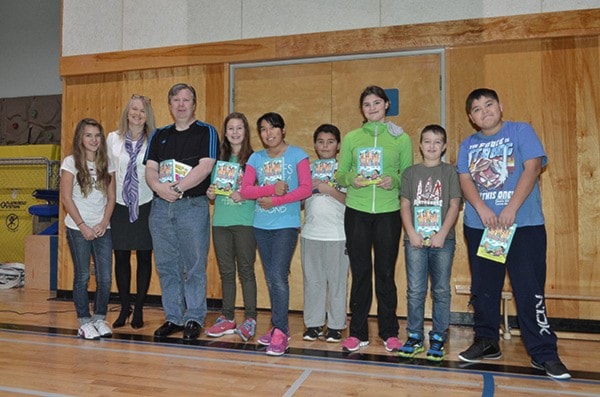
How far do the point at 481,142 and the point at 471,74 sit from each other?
1490 millimetres

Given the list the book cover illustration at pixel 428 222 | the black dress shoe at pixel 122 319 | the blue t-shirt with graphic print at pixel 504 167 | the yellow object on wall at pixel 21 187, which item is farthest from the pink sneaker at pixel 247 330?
the yellow object on wall at pixel 21 187

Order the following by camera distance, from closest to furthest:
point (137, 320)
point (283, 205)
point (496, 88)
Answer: point (283, 205) < point (137, 320) < point (496, 88)

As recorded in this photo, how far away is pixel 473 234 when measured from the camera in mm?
2836

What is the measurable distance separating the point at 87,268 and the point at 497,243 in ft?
8.52

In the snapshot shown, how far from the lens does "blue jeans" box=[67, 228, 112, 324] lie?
333 centimetres

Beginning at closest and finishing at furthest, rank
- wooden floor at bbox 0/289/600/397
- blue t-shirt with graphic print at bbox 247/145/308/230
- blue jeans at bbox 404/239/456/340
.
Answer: wooden floor at bbox 0/289/600/397 < blue jeans at bbox 404/239/456/340 < blue t-shirt with graphic print at bbox 247/145/308/230

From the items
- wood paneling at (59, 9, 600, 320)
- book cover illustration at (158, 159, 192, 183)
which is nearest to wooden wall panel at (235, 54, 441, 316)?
wood paneling at (59, 9, 600, 320)

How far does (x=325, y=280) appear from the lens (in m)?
3.27

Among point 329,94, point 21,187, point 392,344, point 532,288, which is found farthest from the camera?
point 21,187

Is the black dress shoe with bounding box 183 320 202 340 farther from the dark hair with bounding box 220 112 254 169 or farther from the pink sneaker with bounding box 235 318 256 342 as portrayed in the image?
the dark hair with bounding box 220 112 254 169

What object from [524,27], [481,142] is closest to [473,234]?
[481,142]

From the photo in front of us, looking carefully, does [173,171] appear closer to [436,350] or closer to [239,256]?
[239,256]

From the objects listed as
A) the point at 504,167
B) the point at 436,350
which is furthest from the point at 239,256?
the point at 504,167

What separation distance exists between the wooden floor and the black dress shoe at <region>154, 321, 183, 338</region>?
9cm
